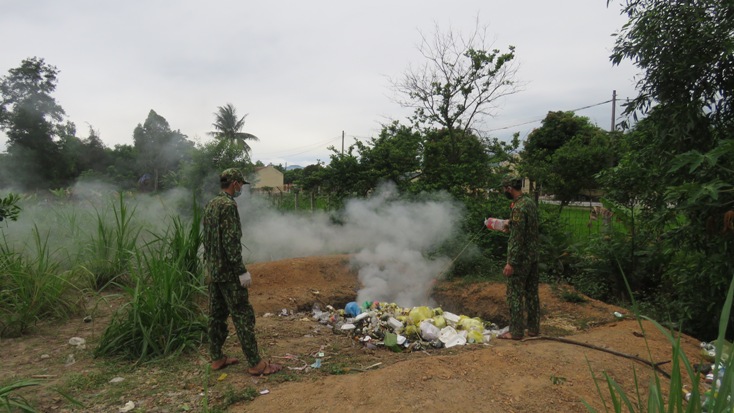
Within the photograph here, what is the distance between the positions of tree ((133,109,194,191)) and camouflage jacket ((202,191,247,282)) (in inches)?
462

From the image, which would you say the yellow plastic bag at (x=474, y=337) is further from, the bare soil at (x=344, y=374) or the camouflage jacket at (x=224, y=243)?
the camouflage jacket at (x=224, y=243)

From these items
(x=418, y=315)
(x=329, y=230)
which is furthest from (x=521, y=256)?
(x=329, y=230)

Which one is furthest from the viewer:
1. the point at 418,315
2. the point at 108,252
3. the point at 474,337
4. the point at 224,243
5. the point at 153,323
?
the point at 108,252

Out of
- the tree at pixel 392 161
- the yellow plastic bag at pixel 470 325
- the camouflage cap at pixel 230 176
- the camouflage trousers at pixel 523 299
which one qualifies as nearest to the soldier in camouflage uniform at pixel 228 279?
the camouflage cap at pixel 230 176

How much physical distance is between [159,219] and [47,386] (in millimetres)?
5142

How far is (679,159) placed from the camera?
3.40m

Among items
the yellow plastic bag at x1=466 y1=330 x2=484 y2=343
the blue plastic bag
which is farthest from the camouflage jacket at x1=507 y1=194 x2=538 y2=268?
the blue plastic bag

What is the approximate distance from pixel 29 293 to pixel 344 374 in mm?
3394

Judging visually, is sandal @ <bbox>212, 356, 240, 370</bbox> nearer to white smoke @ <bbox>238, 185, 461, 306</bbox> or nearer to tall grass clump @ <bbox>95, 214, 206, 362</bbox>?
tall grass clump @ <bbox>95, 214, 206, 362</bbox>

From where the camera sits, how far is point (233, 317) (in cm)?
342

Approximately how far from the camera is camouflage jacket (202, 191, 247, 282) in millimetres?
3398

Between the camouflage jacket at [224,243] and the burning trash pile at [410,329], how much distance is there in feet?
5.94

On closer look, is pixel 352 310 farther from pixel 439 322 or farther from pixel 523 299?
pixel 523 299

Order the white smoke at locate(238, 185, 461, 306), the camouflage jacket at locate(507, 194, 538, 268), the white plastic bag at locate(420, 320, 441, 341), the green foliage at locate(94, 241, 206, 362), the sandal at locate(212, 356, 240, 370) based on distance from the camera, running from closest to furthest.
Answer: the sandal at locate(212, 356, 240, 370), the green foliage at locate(94, 241, 206, 362), the camouflage jacket at locate(507, 194, 538, 268), the white plastic bag at locate(420, 320, 441, 341), the white smoke at locate(238, 185, 461, 306)
